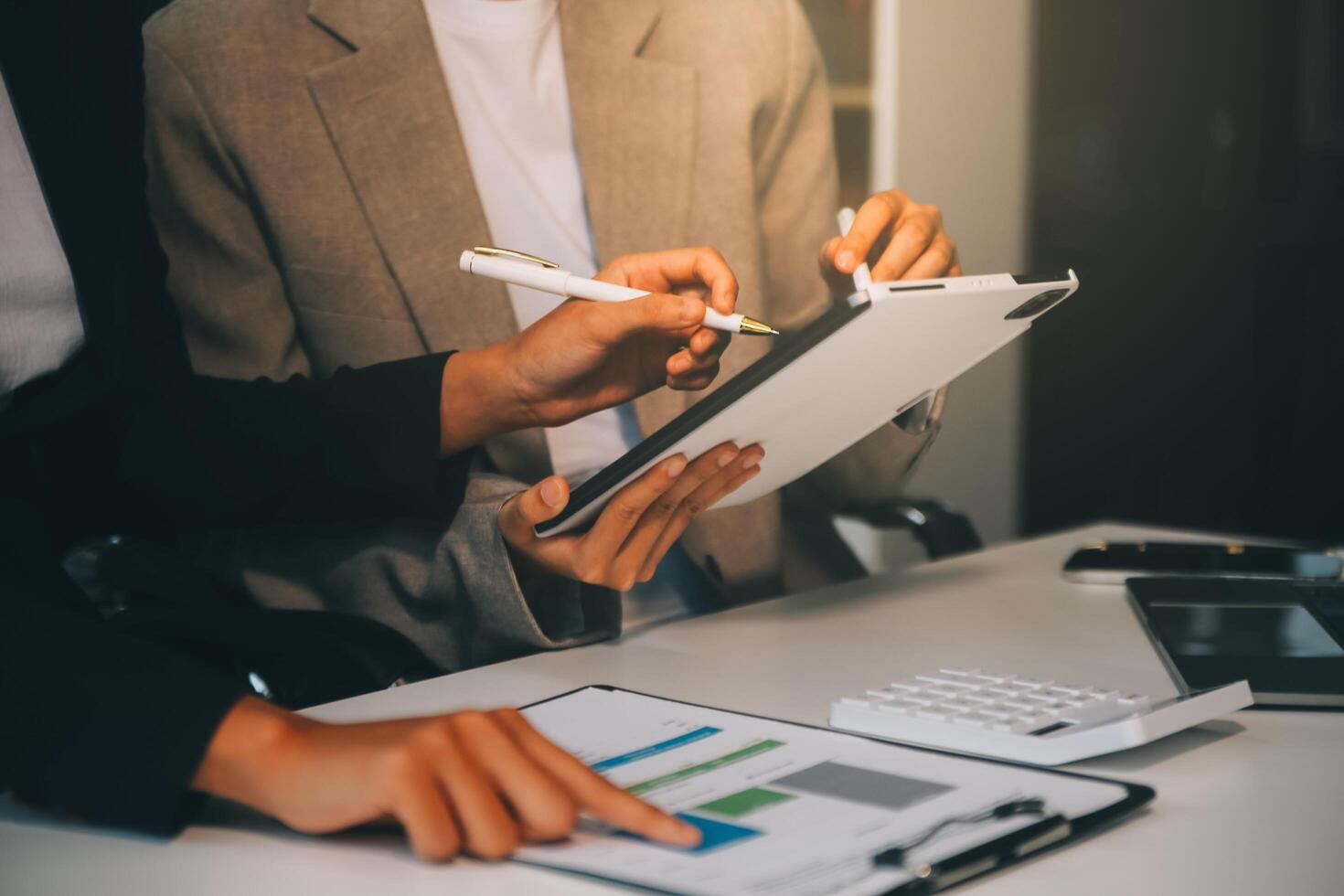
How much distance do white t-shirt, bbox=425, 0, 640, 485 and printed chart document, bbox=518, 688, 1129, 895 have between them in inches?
21.1

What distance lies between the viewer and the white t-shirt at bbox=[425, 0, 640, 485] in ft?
3.68

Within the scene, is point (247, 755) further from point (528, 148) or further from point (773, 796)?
point (528, 148)

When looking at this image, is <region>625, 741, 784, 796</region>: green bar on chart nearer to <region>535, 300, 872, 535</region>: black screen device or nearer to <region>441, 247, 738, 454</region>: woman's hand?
<region>535, 300, 872, 535</region>: black screen device

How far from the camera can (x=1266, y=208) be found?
2299mm

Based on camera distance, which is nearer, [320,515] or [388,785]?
[388,785]

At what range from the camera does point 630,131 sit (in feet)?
3.99

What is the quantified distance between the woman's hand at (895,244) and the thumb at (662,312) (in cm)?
20

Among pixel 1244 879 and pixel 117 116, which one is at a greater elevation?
pixel 117 116

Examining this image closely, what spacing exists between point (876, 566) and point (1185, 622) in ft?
4.16

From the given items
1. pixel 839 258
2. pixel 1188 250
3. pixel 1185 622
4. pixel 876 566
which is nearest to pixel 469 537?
pixel 839 258

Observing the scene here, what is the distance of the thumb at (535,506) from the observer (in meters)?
0.84

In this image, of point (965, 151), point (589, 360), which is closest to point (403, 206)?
point (589, 360)

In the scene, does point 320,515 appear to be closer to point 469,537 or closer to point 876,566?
point 469,537

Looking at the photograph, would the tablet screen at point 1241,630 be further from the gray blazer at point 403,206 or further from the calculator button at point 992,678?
the gray blazer at point 403,206
